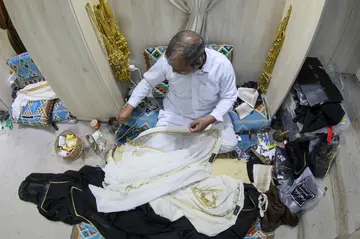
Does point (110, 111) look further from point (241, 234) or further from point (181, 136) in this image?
point (241, 234)

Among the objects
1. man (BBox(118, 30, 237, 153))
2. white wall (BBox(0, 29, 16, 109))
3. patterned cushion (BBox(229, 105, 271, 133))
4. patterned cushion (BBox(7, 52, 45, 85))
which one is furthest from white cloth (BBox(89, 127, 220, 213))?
white wall (BBox(0, 29, 16, 109))

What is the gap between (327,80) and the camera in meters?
1.84

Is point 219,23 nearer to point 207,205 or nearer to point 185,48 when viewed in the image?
point 185,48

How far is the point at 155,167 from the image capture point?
6.13 feet

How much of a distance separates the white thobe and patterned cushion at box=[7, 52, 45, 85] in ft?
3.82

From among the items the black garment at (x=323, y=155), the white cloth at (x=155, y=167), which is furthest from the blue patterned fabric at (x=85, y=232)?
the black garment at (x=323, y=155)

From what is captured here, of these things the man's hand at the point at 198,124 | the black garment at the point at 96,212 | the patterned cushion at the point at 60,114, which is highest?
the man's hand at the point at 198,124

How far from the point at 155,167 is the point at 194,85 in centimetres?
62

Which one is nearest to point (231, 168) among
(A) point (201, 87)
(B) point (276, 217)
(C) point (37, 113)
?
(B) point (276, 217)

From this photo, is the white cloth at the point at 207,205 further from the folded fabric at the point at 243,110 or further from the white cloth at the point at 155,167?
the folded fabric at the point at 243,110

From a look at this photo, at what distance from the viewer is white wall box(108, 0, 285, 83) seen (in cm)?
175

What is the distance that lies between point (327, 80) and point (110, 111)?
162 cm

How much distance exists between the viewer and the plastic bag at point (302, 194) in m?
1.74

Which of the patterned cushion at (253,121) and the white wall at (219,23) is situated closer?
the white wall at (219,23)
